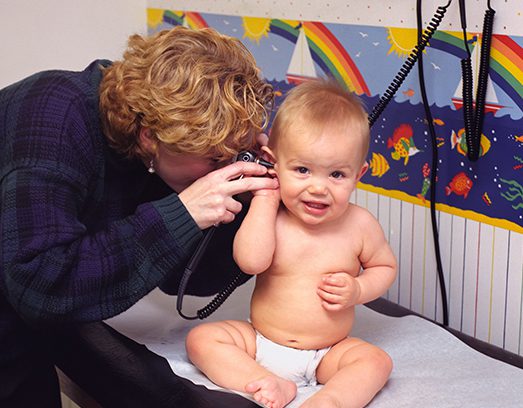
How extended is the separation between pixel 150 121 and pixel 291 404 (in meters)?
0.57

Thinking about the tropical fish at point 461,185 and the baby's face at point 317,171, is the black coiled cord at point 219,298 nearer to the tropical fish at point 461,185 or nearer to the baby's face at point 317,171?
the baby's face at point 317,171

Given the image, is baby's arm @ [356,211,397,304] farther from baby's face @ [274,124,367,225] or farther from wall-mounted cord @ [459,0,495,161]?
wall-mounted cord @ [459,0,495,161]

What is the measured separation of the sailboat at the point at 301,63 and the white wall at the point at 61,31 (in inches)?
29.6

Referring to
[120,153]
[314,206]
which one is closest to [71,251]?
[120,153]

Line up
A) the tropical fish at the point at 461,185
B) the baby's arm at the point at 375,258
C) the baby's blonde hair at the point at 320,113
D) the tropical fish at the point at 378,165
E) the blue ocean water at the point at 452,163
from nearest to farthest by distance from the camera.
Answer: the baby's blonde hair at the point at 320,113, the baby's arm at the point at 375,258, the blue ocean water at the point at 452,163, the tropical fish at the point at 461,185, the tropical fish at the point at 378,165

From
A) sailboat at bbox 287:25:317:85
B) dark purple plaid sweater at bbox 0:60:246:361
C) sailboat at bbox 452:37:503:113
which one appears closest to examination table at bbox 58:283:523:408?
dark purple plaid sweater at bbox 0:60:246:361

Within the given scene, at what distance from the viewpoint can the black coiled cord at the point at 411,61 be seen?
167cm

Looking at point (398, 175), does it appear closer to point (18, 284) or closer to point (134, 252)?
point (134, 252)

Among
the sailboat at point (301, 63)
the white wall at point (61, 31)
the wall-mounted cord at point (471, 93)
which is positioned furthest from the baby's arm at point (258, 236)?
the white wall at point (61, 31)

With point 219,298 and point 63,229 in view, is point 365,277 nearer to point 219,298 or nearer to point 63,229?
point 219,298

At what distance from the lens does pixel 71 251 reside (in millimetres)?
Result: 1401

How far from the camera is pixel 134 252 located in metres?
1.42

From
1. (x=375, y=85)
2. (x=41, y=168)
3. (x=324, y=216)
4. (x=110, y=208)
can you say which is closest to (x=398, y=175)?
(x=375, y=85)

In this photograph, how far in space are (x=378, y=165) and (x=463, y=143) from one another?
312 millimetres
